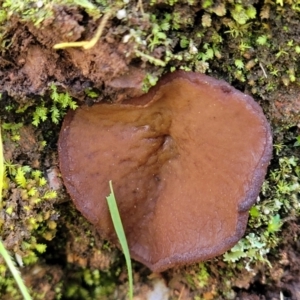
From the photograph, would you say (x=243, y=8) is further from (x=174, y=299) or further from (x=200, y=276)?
(x=174, y=299)

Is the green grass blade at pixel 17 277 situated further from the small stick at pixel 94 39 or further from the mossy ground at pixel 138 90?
the small stick at pixel 94 39

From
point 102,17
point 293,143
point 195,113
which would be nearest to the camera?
point 102,17

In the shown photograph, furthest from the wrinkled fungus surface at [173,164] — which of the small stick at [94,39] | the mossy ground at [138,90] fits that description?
the small stick at [94,39]

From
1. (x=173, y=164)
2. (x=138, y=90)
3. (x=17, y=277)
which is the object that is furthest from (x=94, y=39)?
(x=17, y=277)

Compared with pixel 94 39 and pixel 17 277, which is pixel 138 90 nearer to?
pixel 94 39

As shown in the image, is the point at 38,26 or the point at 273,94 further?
the point at 273,94

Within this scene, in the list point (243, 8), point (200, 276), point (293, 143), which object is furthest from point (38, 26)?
point (200, 276)
